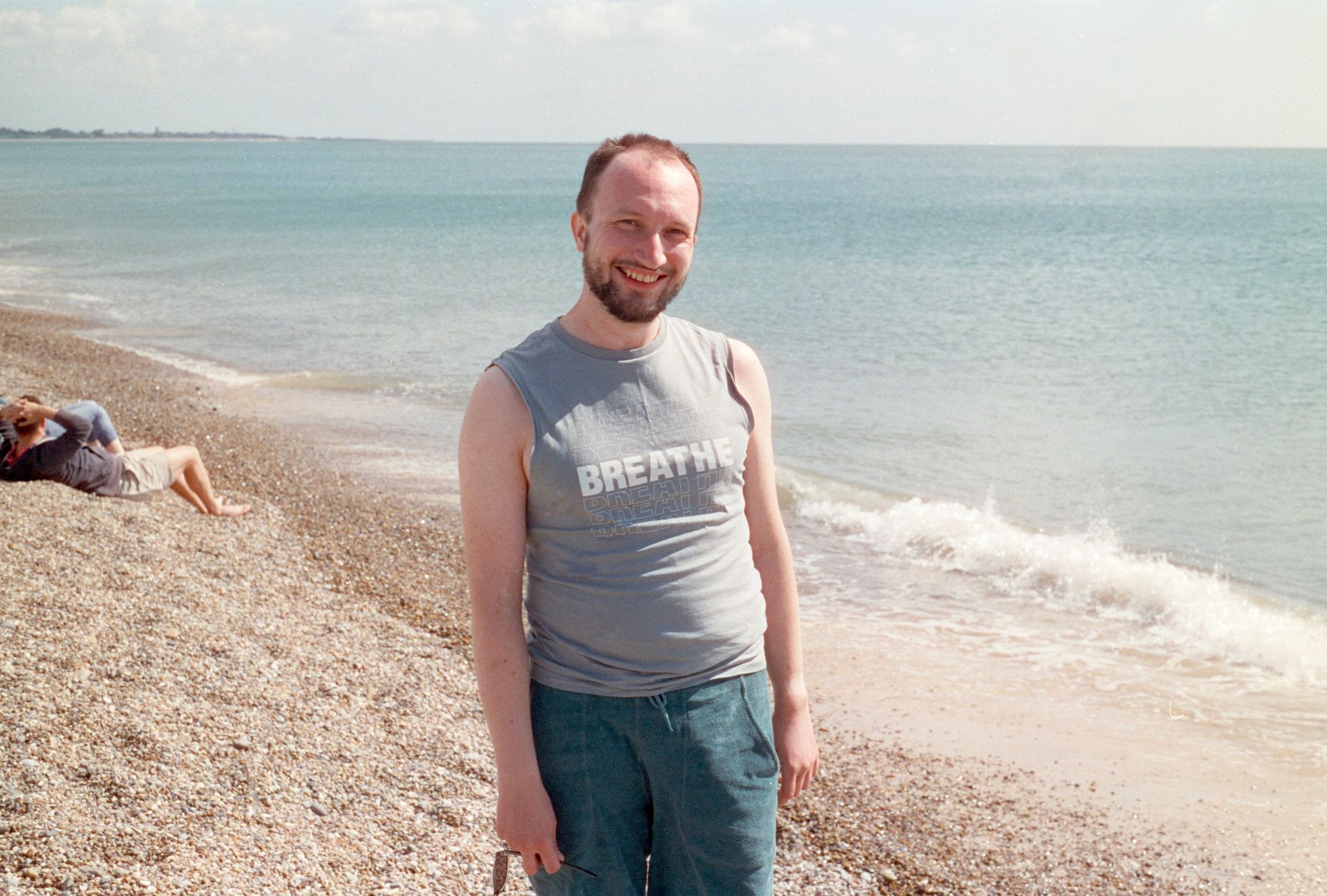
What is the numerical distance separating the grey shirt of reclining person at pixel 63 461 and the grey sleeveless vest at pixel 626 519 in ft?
23.0

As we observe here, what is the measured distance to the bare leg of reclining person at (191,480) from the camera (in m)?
8.45

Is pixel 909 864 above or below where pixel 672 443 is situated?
below

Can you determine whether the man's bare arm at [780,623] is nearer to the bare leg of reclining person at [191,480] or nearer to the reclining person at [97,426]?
the bare leg of reclining person at [191,480]

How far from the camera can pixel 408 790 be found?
482 cm

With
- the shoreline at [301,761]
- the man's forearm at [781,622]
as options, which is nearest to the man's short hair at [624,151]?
the man's forearm at [781,622]

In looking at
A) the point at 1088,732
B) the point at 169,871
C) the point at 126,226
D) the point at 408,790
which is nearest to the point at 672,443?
the point at 169,871

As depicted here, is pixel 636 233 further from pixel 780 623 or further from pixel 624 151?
pixel 780 623

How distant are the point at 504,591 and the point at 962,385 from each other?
1782cm

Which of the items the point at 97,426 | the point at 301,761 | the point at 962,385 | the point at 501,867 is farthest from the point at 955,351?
the point at 501,867

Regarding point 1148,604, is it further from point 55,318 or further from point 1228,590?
point 55,318

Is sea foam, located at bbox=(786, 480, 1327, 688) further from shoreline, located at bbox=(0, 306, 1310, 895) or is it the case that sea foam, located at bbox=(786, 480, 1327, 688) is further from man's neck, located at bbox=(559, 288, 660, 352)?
man's neck, located at bbox=(559, 288, 660, 352)

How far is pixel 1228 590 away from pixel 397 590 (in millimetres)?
7273

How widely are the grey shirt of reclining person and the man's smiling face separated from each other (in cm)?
715

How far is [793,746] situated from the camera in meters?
2.52
